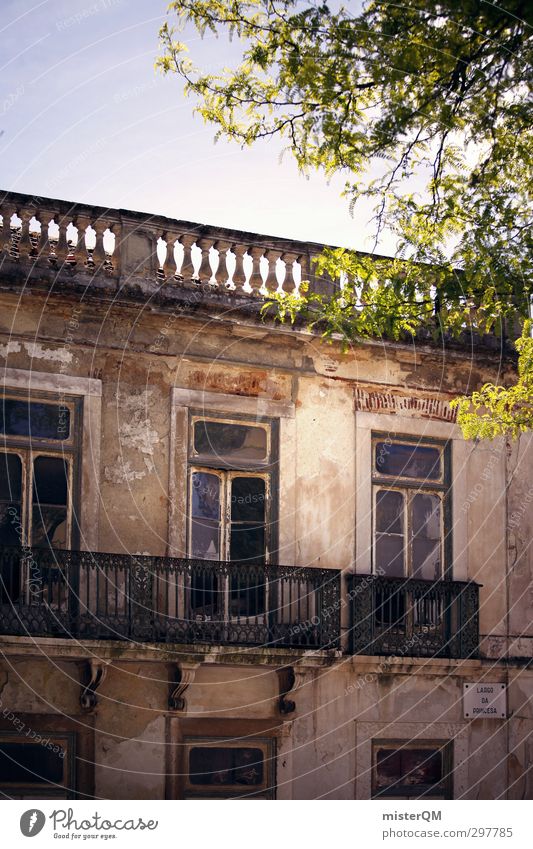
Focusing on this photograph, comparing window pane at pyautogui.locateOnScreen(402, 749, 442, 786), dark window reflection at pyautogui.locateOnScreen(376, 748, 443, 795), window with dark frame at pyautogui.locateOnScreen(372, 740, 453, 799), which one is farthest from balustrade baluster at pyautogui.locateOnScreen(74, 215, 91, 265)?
window pane at pyautogui.locateOnScreen(402, 749, 442, 786)

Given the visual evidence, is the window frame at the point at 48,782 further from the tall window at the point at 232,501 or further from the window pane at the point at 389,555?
the window pane at the point at 389,555

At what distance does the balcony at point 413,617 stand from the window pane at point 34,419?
11.9ft

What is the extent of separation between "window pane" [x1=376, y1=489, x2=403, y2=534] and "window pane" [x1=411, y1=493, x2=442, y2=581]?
160 mm

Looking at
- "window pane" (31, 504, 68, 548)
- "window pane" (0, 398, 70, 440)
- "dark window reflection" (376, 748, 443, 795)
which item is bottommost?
"dark window reflection" (376, 748, 443, 795)

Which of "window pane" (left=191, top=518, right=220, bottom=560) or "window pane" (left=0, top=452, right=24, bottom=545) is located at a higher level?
"window pane" (left=0, top=452, right=24, bottom=545)

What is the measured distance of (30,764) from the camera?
1439 cm

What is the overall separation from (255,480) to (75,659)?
113 inches

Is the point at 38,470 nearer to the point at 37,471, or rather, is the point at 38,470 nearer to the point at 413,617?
the point at 37,471

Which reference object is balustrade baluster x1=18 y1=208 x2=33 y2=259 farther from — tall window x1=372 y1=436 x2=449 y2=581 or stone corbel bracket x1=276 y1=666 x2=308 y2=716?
stone corbel bracket x1=276 y1=666 x2=308 y2=716

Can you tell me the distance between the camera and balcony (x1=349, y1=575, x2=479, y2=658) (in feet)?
52.6

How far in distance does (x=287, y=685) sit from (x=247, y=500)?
2.01m

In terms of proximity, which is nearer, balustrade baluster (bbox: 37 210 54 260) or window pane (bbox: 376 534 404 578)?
balustrade baluster (bbox: 37 210 54 260)

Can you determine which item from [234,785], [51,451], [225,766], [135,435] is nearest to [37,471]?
[51,451]

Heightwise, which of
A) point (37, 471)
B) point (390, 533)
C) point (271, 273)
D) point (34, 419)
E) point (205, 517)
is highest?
point (271, 273)
